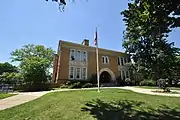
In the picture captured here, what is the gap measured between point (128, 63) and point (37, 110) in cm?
2640

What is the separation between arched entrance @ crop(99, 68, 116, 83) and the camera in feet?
102

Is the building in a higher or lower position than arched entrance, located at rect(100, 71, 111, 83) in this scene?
higher

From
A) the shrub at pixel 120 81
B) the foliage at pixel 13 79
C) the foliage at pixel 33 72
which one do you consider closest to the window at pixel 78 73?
the foliage at pixel 33 72

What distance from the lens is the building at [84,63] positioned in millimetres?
26203

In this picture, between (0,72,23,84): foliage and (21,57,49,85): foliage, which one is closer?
(21,57,49,85): foliage

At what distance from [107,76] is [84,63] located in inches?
265

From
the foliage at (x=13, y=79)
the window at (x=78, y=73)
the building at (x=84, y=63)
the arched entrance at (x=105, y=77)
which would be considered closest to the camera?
the foliage at (x=13, y=79)

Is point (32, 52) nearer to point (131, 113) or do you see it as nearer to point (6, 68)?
point (6, 68)

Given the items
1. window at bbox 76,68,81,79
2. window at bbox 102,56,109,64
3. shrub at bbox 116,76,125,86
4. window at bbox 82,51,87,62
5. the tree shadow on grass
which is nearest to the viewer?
the tree shadow on grass

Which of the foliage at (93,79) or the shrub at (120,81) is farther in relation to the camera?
the shrub at (120,81)

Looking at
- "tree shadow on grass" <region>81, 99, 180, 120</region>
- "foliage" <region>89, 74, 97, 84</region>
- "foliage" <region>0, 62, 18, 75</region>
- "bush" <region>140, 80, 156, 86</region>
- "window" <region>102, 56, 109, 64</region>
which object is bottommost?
"tree shadow on grass" <region>81, 99, 180, 120</region>

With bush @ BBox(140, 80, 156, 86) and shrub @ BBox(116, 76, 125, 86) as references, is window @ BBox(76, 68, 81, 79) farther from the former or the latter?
bush @ BBox(140, 80, 156, 86)

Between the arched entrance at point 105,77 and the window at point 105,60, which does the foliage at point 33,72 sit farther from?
the arched entrance at point 105,77

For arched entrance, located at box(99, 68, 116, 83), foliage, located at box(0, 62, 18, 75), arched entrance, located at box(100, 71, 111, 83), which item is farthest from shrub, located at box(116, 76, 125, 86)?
foliage, located at box(0, 62, 18, 75)
